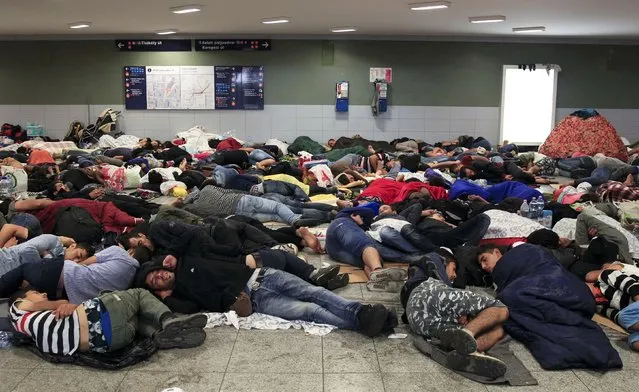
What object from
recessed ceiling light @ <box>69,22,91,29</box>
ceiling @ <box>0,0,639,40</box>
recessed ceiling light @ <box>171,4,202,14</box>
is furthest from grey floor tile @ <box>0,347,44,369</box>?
recessed ceiling light @ <box>69,22,91,29</box>

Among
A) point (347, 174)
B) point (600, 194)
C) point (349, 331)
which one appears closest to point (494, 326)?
point (349, 331)

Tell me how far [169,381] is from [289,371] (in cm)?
63

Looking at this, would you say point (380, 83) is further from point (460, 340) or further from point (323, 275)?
Answer: point (460, 340)

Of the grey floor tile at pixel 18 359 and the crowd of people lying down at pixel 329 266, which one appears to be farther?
the crowd of people lying down at pixel 329 266

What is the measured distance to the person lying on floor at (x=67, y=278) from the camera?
3.89 m

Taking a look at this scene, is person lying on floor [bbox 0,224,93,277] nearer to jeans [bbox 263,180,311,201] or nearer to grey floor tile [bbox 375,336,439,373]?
grey floor tile [bbox 375,336,439,373]

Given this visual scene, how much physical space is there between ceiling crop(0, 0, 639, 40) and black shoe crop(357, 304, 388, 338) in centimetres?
570

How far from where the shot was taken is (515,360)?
337 cm

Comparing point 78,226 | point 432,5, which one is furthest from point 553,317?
point 432,5

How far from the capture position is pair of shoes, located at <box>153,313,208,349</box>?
351 centimetres

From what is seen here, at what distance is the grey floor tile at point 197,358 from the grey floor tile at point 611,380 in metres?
1.92

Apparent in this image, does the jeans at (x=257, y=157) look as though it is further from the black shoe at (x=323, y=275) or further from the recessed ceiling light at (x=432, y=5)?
the black shoe at (x=323, y=275)

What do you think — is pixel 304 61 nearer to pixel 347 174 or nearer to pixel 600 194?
pixel 347 174

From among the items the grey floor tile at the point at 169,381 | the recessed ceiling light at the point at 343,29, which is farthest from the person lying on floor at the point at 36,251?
the recessed ceiling light at the point at 343,29
